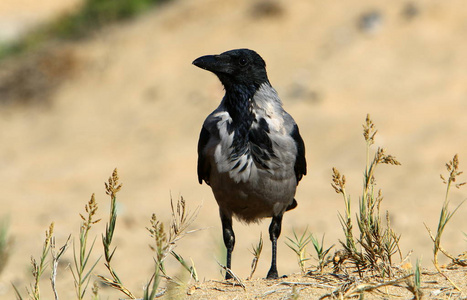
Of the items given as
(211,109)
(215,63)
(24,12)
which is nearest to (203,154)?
(215,63)

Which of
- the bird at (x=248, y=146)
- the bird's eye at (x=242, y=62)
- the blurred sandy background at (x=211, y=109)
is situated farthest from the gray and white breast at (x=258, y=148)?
the blurred sandy background at (x=211, y=109)

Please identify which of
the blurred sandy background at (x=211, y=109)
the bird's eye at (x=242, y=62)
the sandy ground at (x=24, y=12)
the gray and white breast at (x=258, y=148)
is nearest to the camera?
the gray and white breast at (x=258, y=148)

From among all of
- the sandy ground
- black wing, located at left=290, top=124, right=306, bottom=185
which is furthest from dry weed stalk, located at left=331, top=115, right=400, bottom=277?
the sandy ground

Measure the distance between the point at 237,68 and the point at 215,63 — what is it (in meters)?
0.18

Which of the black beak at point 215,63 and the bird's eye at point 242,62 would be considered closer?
the black beak at point 215,63

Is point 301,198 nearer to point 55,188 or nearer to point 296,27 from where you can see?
point 55,188

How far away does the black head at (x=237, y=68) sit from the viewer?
5.30 m

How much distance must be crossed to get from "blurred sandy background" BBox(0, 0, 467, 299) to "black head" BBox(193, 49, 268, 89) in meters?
2.68

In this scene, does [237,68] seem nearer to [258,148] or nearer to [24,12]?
[258,148]

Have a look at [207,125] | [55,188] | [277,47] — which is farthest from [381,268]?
[277,47]

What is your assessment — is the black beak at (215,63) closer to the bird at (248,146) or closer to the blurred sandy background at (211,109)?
the bird at (248,146)

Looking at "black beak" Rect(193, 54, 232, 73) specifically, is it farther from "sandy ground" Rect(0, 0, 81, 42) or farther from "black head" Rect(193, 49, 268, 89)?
"sandy ground" Rect(0, 0, 81, 42)

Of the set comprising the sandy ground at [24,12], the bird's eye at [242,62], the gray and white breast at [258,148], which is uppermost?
the sandy ground at [24,12]

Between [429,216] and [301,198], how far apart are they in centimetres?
202
